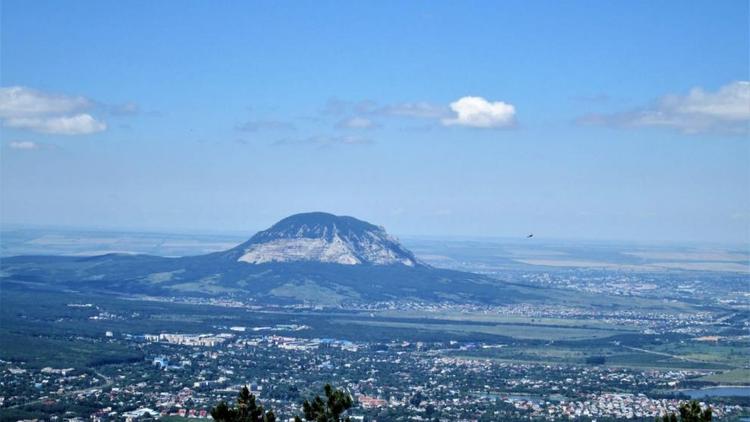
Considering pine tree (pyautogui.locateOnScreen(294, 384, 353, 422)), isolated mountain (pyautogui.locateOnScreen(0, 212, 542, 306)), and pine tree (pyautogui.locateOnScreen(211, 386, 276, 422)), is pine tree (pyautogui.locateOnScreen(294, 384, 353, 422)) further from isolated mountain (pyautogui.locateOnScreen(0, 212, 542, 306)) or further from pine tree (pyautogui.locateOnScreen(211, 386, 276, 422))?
isolated mountain (pyautogui.locateOnScreen(0, 212, 542, 306))

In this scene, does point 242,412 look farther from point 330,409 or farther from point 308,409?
point 330,409

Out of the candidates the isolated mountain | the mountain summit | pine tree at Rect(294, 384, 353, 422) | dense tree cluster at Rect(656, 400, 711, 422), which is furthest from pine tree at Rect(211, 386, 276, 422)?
the mountain summit

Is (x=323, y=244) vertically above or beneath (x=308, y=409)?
above

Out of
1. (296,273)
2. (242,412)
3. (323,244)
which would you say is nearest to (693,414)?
(242,412)

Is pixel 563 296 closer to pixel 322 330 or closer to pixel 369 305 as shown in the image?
pixel 369 305

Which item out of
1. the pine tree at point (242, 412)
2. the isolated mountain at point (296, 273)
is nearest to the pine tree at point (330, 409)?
the pine tree at point (242, 412)

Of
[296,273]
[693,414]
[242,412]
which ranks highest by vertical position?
[296,273]
